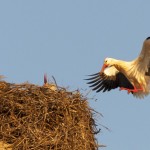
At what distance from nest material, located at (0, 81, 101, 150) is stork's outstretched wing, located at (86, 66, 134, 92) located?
11.4 ft

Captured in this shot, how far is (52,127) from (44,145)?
383 millimetres

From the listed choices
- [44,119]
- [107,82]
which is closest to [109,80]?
[107,82]

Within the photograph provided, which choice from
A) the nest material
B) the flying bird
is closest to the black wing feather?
the flying bird

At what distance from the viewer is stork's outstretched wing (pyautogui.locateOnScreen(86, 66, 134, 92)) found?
12.7 m

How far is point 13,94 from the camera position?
29.1 feet

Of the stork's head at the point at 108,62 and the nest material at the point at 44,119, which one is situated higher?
the stork's head at the point at 108,62

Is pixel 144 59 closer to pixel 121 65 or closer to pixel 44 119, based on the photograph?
pixel 121 65

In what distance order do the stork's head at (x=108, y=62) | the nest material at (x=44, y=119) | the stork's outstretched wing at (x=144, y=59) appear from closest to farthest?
the nest material at (x=44, y=119) < the stork's outstretched wing at (x=144, y=59) < the stork's head at (x=108, y=62)

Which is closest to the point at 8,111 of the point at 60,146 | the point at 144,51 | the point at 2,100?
the point at 2,100

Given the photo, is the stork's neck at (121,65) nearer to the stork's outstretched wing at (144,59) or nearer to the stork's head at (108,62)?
the stork's head at (108,62)

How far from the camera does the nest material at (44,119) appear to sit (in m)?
8.37

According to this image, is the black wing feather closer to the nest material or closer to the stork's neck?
the stork's neck

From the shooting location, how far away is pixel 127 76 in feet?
41.4

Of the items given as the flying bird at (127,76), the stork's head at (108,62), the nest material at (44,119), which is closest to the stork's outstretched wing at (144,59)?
the flying bird at (127,76)
